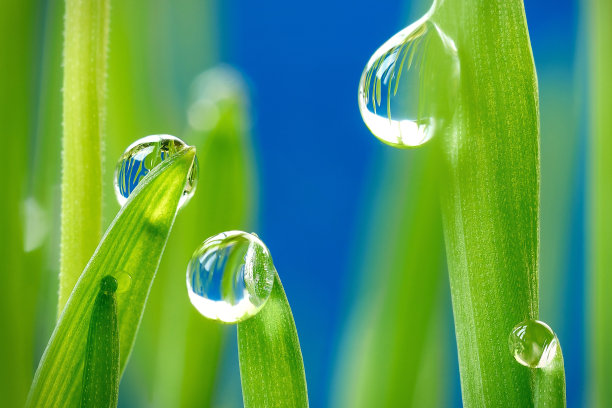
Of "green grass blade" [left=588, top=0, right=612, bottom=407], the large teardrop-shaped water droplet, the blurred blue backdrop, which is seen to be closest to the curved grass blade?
the large teardrop-shaped water droplet

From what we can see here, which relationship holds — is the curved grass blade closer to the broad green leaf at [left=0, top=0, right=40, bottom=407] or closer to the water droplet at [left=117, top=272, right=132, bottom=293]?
the water droplet at [left=117, top=272, right=132, bottom=293]

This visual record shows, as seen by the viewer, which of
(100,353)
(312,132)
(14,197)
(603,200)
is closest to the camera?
(100,353)

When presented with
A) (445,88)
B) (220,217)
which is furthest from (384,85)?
(220,217)

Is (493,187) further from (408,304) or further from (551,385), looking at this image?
(408,304)

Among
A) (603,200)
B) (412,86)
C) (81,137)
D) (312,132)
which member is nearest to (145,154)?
(81,137)

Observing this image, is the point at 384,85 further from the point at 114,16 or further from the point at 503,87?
the point at 114,16

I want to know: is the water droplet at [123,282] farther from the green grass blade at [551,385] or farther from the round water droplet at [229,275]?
the green grass blade at [551,385]
